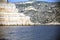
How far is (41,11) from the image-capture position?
78.4 inches

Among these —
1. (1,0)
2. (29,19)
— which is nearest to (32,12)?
Result: (29,19)

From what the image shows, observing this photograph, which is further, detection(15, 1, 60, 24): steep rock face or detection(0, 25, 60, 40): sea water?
detection(15, 1, 60, 24): steep rock face

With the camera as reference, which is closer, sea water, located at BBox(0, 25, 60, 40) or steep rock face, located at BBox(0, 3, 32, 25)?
sea water, located at BBox(0, 25, 60, 40)

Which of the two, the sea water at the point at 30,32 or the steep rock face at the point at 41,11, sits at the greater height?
the steep rock face at the point at 41,11

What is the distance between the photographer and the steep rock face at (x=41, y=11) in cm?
195

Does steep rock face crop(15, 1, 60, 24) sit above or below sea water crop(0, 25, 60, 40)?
above

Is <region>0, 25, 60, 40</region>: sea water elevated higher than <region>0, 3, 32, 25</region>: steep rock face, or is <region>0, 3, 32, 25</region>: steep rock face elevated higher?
<region>0, 3, 32, 25</region>: steep rock face

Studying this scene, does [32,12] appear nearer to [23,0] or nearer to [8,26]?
[23,0]

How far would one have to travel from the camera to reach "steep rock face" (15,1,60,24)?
1.95 metres

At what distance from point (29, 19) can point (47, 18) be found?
0.70 ft

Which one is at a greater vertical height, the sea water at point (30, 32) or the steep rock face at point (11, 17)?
the steep rock face at point (11, 17)

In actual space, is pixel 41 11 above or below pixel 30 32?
above

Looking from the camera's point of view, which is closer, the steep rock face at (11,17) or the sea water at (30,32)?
the sea water at (30,32)

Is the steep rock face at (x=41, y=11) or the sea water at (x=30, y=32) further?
the steep rock face at (x=41, y=11)
